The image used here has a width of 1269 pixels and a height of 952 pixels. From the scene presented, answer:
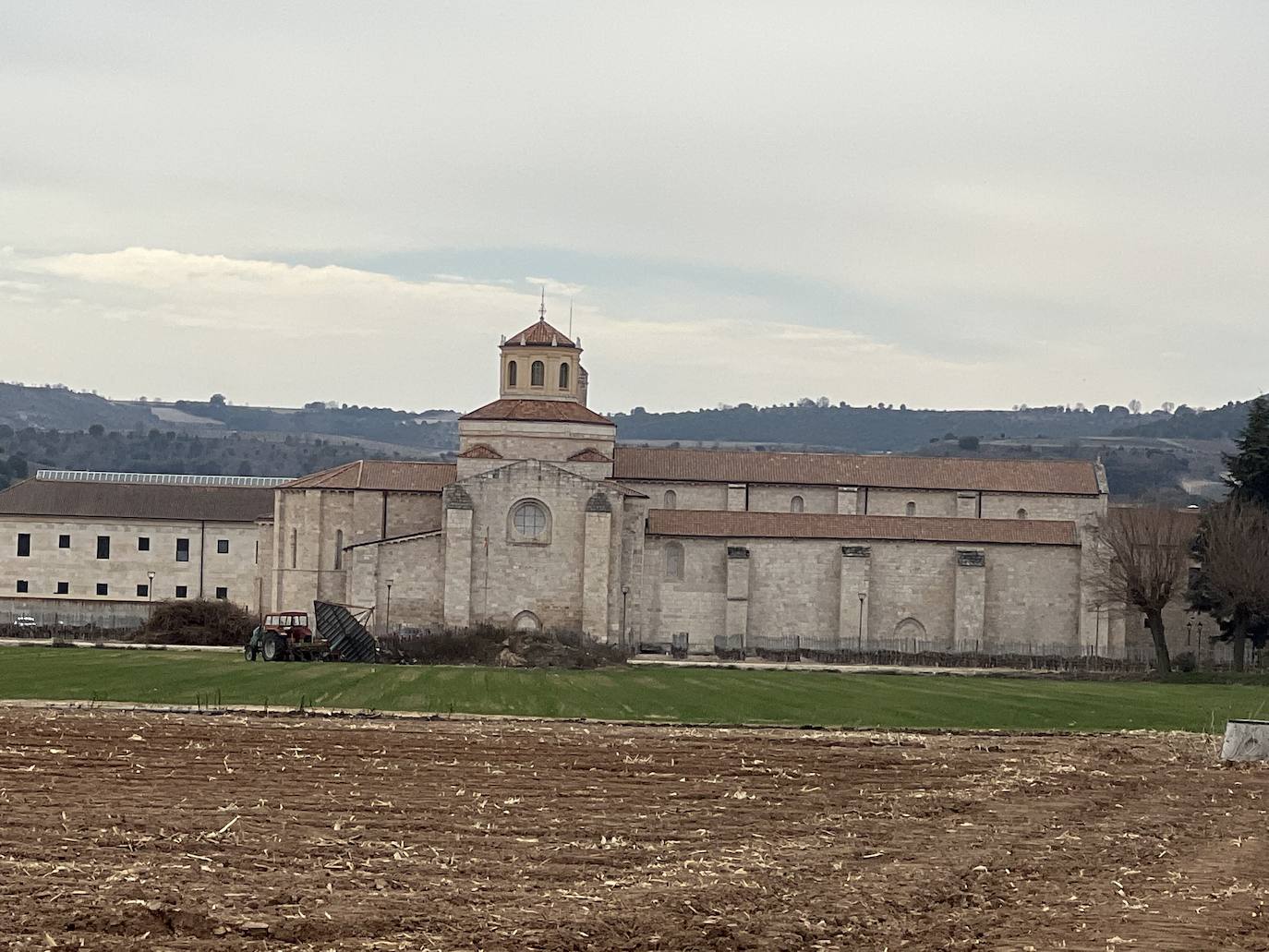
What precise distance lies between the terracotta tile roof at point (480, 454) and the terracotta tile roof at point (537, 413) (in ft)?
4.85

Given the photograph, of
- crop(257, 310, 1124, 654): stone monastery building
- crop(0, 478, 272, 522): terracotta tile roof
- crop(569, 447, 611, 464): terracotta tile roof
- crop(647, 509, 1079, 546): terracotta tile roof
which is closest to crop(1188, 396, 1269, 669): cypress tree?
crop(257, 310, 1124, 654): stone monastery building

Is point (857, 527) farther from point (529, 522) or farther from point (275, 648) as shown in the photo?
point (275, 648)

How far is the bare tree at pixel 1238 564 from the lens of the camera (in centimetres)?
6475

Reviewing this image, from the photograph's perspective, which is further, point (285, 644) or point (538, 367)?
point (538, 367)

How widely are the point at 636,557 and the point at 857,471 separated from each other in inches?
524

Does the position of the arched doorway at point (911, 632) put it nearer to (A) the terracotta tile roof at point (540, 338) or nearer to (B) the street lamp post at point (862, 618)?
(B) the street lamp post at point (862, 618)

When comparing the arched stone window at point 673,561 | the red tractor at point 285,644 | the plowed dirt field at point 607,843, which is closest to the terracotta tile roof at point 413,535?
the arched stone window at point 673,561

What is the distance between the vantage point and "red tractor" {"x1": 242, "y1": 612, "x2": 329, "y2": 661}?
60.0 meters

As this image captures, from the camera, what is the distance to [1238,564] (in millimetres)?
64938

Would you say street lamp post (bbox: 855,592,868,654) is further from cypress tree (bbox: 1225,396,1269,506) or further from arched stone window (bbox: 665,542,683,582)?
cypress tree (bbox: 1225,396,1269,506)

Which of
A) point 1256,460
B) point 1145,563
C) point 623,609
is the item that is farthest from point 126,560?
point 1256,460

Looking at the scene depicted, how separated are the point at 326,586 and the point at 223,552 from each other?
18.4m

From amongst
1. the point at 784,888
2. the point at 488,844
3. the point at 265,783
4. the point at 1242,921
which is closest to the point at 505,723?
the point at 265,783

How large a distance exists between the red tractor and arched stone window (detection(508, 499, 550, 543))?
12.0 metres
